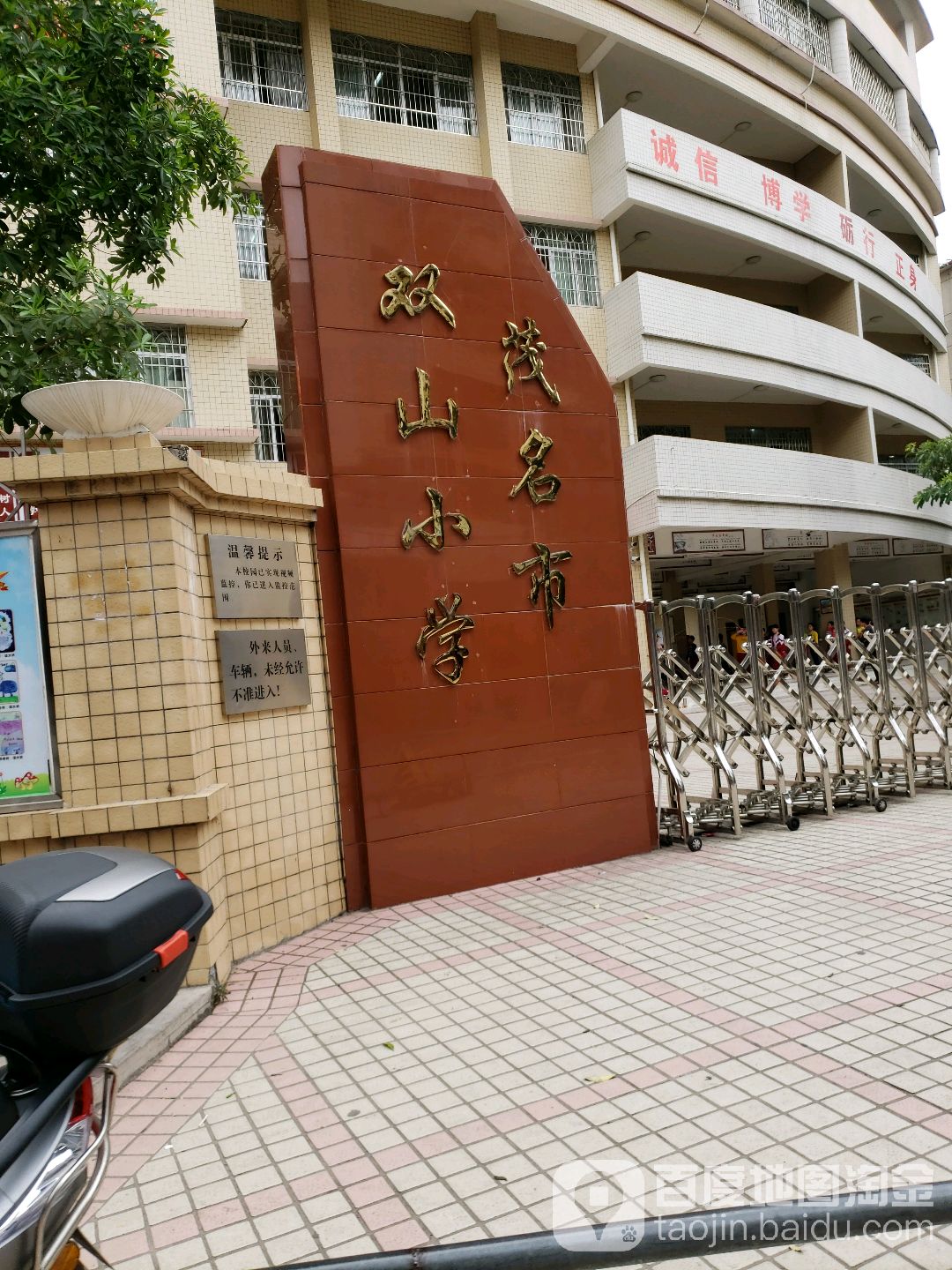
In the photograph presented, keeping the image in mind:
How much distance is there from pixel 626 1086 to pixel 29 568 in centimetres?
311

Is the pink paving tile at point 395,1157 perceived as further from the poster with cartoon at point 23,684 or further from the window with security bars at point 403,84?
the window with security bars at point 403,84

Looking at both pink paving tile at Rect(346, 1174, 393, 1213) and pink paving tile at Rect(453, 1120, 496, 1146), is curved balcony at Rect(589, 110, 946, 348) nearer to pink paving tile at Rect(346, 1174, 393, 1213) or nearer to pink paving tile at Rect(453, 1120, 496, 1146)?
pink paving tile at Rect(453, 1120, 496, 1146)

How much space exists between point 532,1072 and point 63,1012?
2105mm

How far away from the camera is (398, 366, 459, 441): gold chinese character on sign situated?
567 centimetres

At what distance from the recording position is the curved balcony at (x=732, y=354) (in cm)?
1634

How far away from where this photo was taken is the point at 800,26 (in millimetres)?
20234

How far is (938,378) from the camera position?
91.0 ft

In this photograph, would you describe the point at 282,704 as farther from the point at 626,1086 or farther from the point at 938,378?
the point at 938,378

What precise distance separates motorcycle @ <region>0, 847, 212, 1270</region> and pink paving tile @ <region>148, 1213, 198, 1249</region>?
80 centimetres

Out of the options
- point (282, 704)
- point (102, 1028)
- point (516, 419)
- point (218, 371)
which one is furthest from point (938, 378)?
point (102, 1028)

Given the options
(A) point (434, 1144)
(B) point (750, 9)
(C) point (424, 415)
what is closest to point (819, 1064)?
(A) point (434, 1144)

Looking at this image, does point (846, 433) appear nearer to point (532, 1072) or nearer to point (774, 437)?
point (774, 437)

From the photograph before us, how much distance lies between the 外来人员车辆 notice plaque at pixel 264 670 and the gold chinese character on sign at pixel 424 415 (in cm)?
146

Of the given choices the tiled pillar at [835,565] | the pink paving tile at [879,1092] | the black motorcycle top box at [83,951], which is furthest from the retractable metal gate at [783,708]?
the tiled pillar at [835,565]
